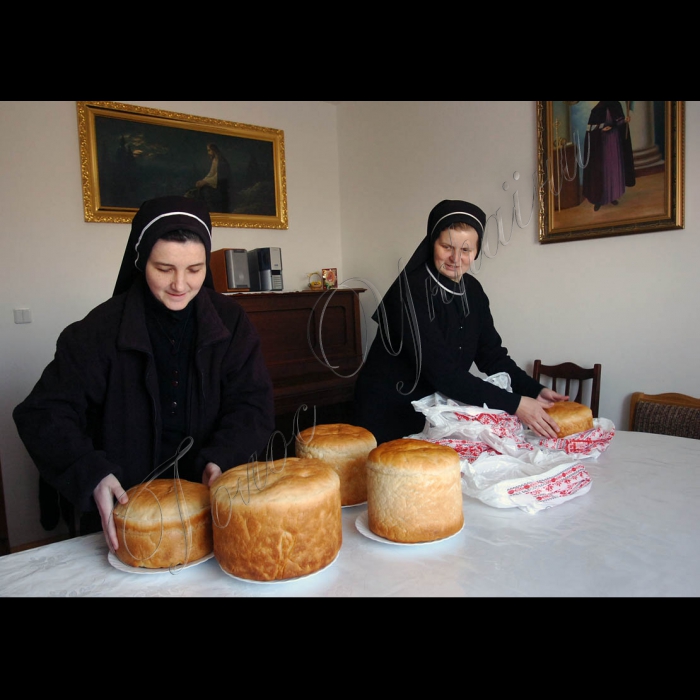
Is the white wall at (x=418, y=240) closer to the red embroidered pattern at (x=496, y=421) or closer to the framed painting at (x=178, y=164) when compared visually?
the framed painting at (x=178, y=164)

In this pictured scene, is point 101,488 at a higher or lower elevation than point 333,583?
higher

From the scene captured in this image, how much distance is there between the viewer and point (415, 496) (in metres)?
1.24

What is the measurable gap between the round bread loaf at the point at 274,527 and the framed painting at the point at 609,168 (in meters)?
2.95

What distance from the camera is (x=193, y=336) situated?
1720 millimetres

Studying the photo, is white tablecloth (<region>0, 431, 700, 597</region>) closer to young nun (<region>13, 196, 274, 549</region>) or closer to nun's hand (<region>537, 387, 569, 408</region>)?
young nun (<region>13, 196, 274, 549</region>)

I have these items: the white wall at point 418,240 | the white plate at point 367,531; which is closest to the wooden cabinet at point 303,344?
the white wall at point 418,240

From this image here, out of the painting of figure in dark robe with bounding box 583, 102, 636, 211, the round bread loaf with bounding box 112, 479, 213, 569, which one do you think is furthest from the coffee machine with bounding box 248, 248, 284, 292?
the round bread loaf with bounding box 112, 479, 213, 569

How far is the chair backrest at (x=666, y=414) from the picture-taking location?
9.18 feet

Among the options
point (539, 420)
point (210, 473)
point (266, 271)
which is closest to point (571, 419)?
point (539, 420)

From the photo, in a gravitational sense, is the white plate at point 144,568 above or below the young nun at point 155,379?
below

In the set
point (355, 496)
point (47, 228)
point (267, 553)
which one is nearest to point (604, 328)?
point (355, 496)

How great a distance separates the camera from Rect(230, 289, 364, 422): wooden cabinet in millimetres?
4324

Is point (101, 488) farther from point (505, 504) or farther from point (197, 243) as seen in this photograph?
point (505, 504)
